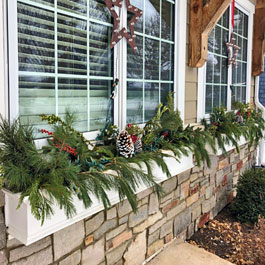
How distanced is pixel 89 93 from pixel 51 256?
978 millimetres

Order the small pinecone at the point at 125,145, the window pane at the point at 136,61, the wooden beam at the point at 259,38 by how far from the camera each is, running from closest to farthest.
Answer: the small pinecone at the point at 125,145 → the window pane at the point at 136,61 → the wooden beam at the point at 259,38

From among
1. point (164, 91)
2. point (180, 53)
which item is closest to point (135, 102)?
point (164, 91)

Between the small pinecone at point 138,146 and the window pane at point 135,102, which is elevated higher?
the window pane at point 135,102

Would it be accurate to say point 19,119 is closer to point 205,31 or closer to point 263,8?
point 205,31

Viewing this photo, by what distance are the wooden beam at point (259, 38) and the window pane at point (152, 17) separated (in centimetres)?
254

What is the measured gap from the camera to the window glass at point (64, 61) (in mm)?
1567

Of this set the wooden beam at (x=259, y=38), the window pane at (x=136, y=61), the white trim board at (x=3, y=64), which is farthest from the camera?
the wooden beam at (x=259, y=38)

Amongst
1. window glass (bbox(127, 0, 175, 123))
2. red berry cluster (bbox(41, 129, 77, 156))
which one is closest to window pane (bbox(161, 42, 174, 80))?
window glass (bbox(127, 0, 175, 123))

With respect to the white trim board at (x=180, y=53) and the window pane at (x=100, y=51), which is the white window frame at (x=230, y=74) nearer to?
the white trim board at (x=180, y=53)

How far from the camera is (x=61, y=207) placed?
4.30 ft

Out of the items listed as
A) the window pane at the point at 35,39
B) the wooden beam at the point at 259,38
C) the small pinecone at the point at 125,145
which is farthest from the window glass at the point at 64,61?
the wooden beam at the point at 259,38

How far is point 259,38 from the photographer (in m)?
4.37

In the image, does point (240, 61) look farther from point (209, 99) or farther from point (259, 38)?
point (209, 99)

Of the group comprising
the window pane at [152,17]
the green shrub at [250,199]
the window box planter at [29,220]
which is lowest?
the green shrub at [250,199]
